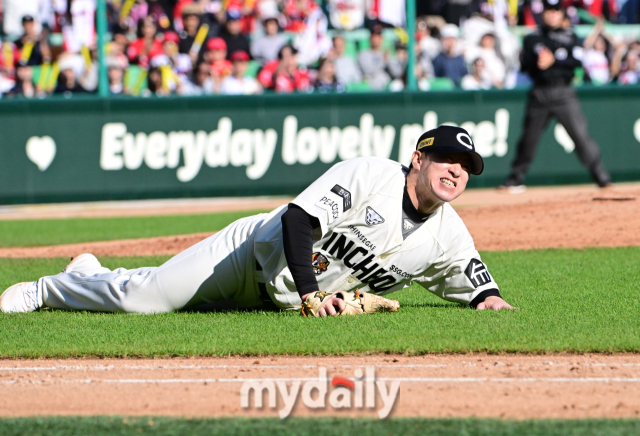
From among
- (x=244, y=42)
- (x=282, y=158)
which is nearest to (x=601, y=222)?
(x=282, y=158)

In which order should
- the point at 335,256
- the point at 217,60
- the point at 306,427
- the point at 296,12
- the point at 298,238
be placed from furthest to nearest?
the point at 296,12, the point at 217,60, the point at 335,256, the point at 298,238, the point at 306,427

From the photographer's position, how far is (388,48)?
54.2ft

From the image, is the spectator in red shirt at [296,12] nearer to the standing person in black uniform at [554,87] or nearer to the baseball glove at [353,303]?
the standing person in black uniform at [554,87]

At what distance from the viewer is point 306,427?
325cm

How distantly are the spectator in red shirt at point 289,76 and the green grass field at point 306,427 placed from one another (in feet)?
41.7

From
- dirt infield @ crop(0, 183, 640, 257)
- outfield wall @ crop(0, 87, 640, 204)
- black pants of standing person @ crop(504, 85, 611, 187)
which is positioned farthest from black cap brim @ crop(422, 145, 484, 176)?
outfield wall @ crop(0, 87, 640, 204)

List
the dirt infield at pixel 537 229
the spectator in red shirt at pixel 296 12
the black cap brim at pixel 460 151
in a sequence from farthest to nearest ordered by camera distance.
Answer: the spectator in red shirt at pixel 296 12 < the dirt infield at pixel 537 229 < the black cap brim at pixel 460 151

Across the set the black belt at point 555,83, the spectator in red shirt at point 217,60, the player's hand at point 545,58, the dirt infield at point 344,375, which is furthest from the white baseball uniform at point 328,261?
the spectator in red shirt at point 217,60

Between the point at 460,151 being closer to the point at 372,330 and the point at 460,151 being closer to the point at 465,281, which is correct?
the point at 465,281

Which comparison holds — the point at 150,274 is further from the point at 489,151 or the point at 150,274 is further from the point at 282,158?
the point at 489,151

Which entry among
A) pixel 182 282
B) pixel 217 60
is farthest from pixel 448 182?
pixel 217 60

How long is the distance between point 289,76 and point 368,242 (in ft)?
36.2

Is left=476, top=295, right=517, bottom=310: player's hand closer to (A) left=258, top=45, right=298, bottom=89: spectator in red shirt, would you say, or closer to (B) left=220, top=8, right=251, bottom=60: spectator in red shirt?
(A) left=258, top=45, right=298, bottom=89: spectator in red shirt

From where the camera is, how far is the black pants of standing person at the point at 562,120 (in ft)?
46.2
